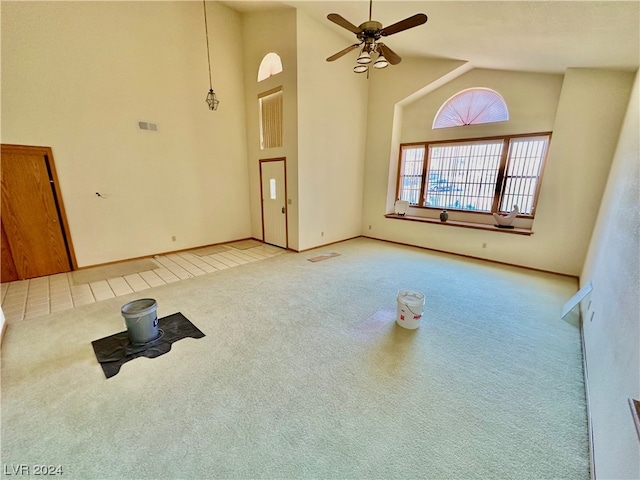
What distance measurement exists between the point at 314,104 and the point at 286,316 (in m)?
4.19

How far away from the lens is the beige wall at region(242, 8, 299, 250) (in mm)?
4719

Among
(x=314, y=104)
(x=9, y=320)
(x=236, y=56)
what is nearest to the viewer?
(x=9, y=320)

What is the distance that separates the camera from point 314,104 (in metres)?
5.10

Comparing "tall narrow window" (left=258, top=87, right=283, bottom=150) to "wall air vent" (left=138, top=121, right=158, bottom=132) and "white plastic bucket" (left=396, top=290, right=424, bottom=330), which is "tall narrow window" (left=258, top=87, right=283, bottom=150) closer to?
"wall air vent" (left=138, top=121, right=158, bottom=132)

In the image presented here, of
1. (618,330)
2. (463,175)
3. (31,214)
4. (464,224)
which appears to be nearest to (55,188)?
(31,214)

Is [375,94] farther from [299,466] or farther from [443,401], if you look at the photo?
[299,466]

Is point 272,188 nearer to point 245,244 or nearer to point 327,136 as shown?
point 245,244

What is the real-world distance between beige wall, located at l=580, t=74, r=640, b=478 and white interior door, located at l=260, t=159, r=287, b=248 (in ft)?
15.7

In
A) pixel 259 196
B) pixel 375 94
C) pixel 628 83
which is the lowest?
pixel 259 196

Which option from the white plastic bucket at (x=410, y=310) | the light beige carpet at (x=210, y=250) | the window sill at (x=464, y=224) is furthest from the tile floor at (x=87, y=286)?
the window sill at (x=464, y=224)

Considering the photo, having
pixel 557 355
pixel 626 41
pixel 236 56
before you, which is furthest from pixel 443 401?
pixel 236 56

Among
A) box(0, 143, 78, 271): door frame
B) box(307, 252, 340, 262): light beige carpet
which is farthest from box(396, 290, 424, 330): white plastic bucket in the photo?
box(0, 143, 78, 271): door frame

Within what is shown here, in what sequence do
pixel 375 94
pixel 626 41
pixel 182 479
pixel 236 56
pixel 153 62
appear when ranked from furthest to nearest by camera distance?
pixel 375 94
pixel 236 56
pixel 153 62
pixel 626 41
pixel 182 479

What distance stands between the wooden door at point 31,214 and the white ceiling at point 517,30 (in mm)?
4629
